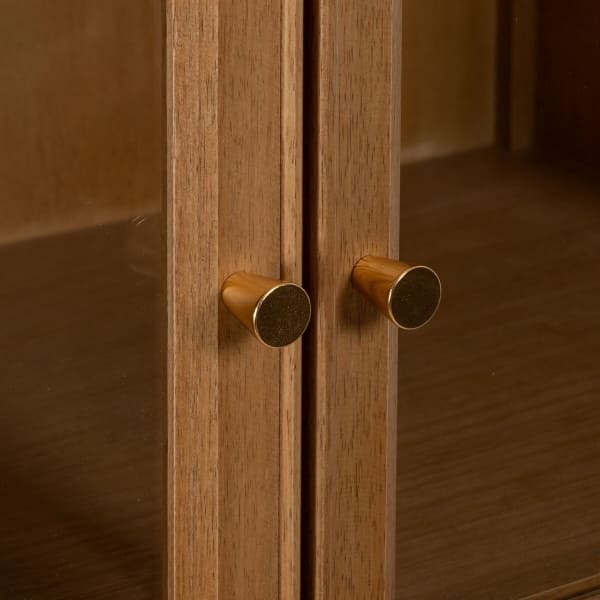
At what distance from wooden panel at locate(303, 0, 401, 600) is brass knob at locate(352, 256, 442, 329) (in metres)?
0.02

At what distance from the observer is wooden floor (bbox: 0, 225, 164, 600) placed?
535 mm

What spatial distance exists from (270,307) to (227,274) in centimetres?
3

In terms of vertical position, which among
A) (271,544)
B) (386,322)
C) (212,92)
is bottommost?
(271,544)

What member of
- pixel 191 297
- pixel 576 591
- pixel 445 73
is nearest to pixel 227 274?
pixel 191 297

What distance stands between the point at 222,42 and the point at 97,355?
15 centimetres

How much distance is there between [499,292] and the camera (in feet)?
2.08

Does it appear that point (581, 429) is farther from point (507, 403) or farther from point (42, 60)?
point (42, 60)

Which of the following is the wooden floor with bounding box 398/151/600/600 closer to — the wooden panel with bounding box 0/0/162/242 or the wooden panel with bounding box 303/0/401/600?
the wooden panel with bounding box 303/0/401/600

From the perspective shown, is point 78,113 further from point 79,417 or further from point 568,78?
point 568,78

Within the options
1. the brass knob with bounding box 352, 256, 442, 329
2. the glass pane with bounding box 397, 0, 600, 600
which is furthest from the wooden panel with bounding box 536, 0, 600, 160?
the brass knob with bounding box 352, 256, 442, 329

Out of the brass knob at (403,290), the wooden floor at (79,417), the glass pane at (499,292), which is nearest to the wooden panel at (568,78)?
the glass pane at (499,292)

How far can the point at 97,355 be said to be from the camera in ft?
1.82

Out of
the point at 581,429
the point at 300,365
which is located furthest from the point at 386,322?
the point at 581,429

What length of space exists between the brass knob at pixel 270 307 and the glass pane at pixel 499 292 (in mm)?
81
